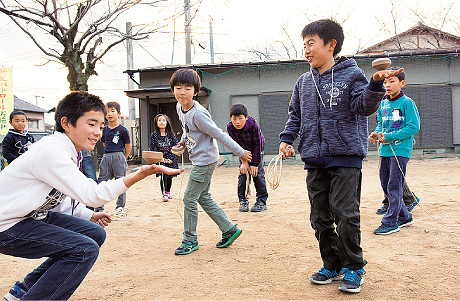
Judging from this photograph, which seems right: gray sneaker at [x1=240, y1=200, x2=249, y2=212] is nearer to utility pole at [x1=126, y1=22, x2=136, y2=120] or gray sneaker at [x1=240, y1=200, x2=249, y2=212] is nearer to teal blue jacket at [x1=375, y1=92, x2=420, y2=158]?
teal blue jacket at [x1=375, y1=92, x2=420, y2=158]

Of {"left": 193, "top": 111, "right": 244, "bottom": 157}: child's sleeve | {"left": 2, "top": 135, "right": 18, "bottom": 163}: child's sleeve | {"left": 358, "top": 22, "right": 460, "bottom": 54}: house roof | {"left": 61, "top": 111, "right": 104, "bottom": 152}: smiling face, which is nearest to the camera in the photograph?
{"left": 61, "top": 111, "right": 104, "bottom": 152}: smiling face

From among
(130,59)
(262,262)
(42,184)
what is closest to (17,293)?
(42,184)

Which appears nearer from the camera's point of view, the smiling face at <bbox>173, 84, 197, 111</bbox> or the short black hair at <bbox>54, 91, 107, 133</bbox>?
the short black hair at <bbox>54, 91, 107, 133</bbox>

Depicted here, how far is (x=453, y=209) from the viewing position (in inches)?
192

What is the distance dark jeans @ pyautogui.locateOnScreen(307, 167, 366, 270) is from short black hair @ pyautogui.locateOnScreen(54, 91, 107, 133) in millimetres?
1531

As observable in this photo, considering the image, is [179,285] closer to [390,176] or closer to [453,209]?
[390,176]

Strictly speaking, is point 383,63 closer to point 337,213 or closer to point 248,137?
point 337,213

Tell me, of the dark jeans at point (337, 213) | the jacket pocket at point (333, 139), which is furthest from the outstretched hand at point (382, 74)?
the dark jeans at point (337, 213)

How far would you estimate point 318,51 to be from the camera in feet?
8.79

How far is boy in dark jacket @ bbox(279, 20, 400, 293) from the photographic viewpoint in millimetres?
2535

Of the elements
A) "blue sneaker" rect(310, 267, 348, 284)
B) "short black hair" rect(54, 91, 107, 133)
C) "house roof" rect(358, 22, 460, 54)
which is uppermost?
"house roof" rect(358, 22, 460, 54)

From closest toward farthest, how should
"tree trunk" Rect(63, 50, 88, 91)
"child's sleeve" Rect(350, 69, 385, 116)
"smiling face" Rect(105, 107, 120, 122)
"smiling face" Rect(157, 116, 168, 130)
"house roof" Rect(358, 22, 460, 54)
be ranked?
"child's sleeve" Rect(350, 69, 385, 116) → "smiling face" Rect(105, 107, 120, 122) → "smiling face" Rect(157, 116, 168, 130) → "tree trunk" Rect(63, 50, 88, 91) → "house roof" Rect(358, 22, 460, 54)

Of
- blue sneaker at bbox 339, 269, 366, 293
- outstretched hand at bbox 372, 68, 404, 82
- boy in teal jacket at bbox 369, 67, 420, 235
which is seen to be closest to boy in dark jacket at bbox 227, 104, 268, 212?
boy in teal jacket at bbox 369, 67, 420, 235

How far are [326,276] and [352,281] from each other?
235 millimetres
